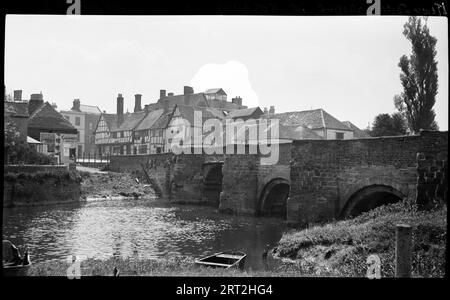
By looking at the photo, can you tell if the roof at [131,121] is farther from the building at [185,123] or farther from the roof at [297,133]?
the roof at [297,133]

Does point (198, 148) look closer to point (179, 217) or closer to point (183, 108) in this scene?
point (179, 217)

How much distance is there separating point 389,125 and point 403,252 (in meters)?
23.1

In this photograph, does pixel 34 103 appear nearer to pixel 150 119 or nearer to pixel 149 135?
pixel 149 135

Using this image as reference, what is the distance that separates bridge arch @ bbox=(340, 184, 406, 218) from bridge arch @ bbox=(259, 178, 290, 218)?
20.9 feet

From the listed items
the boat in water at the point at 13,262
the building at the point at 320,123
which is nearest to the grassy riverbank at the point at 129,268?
the boat in water at the point at 13,262

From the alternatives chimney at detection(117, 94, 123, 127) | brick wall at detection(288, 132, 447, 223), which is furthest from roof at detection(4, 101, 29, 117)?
chimney at detection(117, 94, 123, 127)

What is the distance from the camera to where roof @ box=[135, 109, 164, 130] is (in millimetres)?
53781

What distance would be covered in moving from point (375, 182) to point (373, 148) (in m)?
1.34

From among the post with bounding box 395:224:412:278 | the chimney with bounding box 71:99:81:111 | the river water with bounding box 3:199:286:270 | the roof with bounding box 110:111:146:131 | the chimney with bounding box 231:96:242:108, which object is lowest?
the river water with bounding box 3:199:286:270

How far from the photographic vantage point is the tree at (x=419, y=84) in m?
12.7

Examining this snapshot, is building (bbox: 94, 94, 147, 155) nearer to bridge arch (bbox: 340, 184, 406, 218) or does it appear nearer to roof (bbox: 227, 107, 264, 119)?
roof (bbox: 227, 107, 264, 119)
